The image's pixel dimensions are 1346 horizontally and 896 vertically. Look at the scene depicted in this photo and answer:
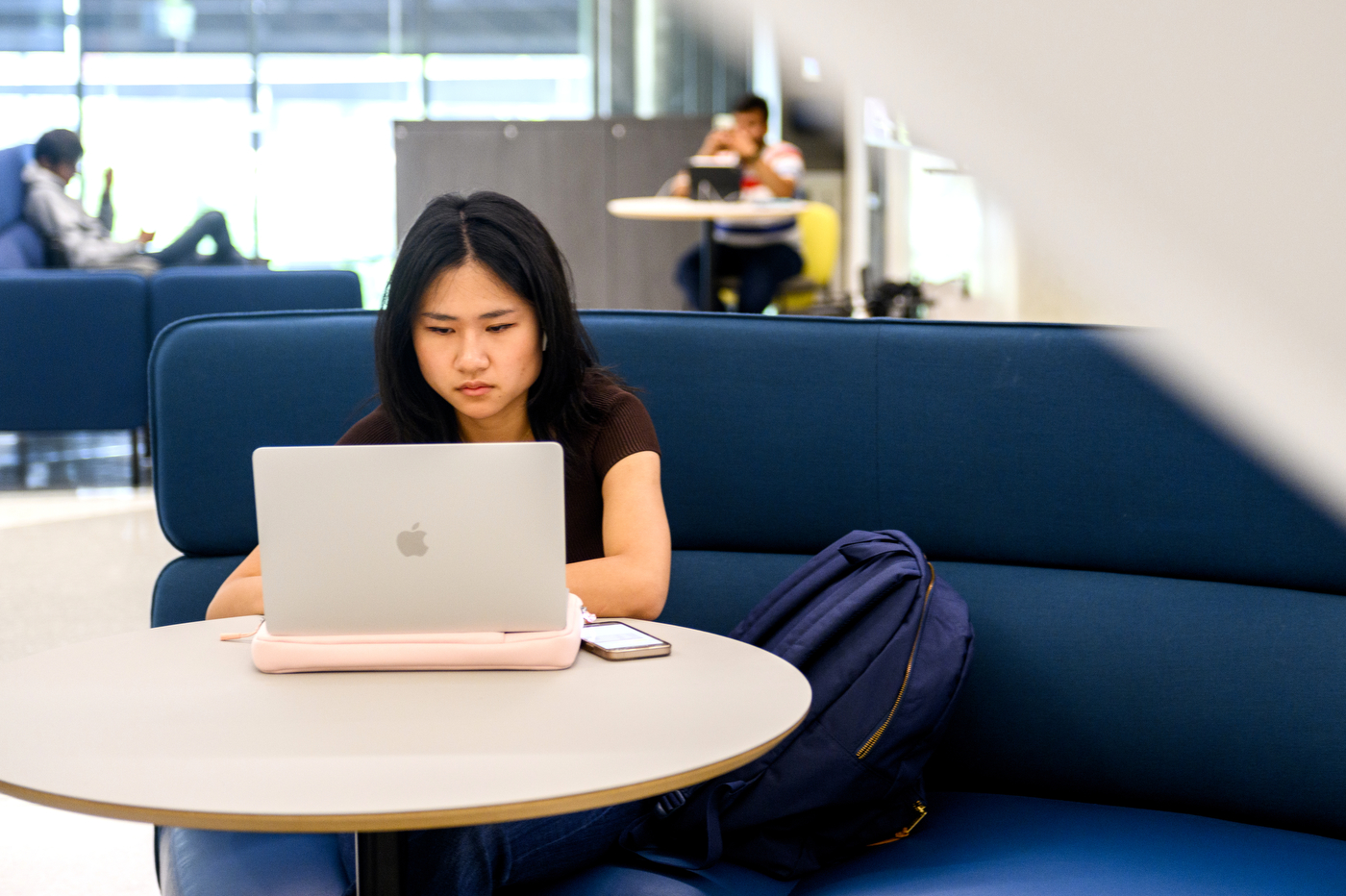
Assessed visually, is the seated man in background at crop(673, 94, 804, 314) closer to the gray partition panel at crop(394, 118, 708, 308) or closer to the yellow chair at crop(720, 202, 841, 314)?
the yellow chair at crop(720, 202, 841, 314)

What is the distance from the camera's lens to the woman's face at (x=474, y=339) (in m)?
1.39

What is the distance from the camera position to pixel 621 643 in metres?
1.15

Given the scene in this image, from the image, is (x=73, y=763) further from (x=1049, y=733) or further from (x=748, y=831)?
(x=1049, y=733)

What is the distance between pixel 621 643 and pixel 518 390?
0.41 m

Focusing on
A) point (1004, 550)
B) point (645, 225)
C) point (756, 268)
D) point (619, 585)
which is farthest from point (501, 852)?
point (645, 225)

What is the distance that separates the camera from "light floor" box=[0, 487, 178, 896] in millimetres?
1920

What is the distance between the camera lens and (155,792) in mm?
816

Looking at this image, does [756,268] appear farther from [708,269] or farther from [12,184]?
[12,184]

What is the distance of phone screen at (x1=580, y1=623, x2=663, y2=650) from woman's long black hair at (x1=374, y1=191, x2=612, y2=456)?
338 mm

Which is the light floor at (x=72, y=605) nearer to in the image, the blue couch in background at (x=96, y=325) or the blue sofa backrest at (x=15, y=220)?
the blue couch in background at (x=96, y=325)

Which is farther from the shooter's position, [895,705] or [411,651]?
[895,705]

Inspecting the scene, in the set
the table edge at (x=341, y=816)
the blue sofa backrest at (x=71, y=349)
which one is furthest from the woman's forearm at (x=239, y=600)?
the blue sofa backrest at (x=71, y=349)

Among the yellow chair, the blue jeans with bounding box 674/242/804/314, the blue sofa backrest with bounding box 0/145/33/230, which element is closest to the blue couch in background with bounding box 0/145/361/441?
the blue sofa backrest with bounding box 0/145/33/230

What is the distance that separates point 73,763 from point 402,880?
0.28 meters
